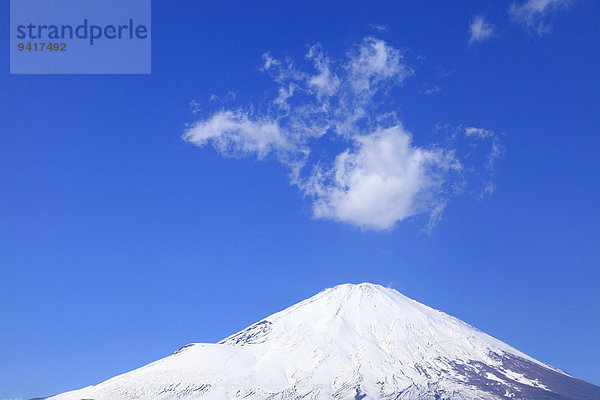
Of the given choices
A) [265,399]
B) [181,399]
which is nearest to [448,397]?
[265,399]

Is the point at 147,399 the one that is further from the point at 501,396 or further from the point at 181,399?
the point at 501,396

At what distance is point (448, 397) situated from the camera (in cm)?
19800

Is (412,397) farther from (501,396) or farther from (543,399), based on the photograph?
(543,399)

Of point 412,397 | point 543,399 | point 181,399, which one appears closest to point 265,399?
point 181,399

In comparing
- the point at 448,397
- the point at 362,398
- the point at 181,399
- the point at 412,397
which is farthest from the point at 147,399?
the point at 448,397

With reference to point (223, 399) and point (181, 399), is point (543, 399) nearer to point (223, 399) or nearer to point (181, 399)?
point (223, 399)

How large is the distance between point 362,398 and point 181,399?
211 ft

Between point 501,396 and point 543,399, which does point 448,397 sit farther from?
point 543,399

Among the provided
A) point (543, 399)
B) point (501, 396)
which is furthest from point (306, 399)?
point (543, 399)

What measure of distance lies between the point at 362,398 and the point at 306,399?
1981cm

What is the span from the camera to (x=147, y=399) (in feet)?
651

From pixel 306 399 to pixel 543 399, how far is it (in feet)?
275

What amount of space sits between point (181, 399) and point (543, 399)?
128160 mm

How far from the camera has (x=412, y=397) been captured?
200 metres
